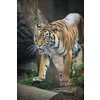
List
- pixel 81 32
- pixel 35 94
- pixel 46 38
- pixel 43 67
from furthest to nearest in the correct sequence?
pixel 81 32 < pixel 43 67 < pixel 46 38 < pixel 35 94

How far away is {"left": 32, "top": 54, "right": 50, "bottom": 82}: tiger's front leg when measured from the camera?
77.4 inches

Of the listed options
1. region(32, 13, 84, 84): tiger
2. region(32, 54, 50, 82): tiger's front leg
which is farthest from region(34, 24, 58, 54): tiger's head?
region(32, 54, 50, 82): tiger's front leg

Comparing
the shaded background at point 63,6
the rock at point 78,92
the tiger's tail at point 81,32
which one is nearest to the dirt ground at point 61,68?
the rock at point 78,92

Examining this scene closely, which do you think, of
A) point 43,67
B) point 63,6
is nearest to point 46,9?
point 63,6

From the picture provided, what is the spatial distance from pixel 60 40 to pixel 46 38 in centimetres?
19

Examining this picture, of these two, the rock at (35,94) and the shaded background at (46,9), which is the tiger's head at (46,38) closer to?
the shaded background at (46,9)

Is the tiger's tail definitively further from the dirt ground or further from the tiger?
the dirt ground

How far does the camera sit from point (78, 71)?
83.8 inches

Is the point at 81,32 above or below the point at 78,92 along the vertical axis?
above

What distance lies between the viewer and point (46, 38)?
72.8 inches

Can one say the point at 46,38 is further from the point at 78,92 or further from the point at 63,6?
the point at 78,92

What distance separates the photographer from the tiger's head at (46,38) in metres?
1.83
